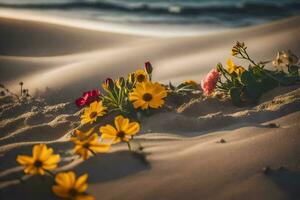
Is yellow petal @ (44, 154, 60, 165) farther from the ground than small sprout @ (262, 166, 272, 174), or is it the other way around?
yellow petal @ (44, 154, 60, 165)

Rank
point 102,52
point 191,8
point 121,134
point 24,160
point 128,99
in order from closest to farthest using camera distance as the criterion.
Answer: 1. point 24,160
2. point 121,134
3. point 128,99
4. point 102,52
5. point 191,8

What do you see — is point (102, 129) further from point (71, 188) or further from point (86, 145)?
point (71, 188)

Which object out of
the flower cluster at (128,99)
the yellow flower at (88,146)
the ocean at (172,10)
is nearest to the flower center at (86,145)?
the yellow flower at (88,146)

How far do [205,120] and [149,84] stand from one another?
35cm

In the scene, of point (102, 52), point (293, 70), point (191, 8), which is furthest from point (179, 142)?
point (191, 8)

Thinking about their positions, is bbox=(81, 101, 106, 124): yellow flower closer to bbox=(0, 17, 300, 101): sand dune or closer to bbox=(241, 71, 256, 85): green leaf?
bbox=(241, 71, 256, 85): green leaf

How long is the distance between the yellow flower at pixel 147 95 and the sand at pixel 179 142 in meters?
0.11

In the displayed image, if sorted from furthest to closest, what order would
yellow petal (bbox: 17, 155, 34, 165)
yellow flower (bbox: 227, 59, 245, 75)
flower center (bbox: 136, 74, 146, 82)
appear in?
yellow flower (bbox: 227, 59, 245, 75)
flower center (bbox: 136, 74, 146, 82)
yellow petal (bbox: 17, 155, 34, 165)

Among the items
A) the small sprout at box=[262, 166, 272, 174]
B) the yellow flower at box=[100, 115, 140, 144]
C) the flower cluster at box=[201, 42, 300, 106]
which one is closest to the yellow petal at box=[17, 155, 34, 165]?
the yellow flower at box=[100, 115, 140, 144]

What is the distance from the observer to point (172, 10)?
10.6m

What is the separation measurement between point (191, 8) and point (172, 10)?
0.49 m

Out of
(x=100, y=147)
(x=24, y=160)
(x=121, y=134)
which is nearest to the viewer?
(x=24, y=160)

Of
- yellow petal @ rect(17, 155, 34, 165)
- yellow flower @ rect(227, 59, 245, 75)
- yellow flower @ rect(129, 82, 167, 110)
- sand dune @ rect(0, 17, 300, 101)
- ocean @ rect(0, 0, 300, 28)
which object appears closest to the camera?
yellow petal @ rect(17, 155, 34, 165)

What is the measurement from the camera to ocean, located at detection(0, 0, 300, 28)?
9.20 m
